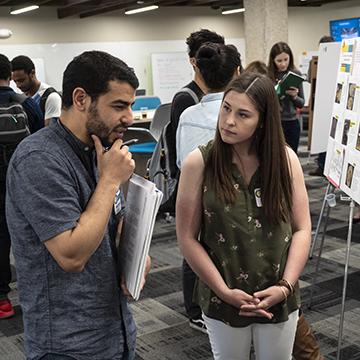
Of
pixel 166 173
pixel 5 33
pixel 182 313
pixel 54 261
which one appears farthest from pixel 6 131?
pixel 5 33

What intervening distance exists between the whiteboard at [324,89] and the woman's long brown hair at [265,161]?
2.09 metres

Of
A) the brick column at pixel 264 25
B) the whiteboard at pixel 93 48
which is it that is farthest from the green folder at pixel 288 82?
the whiteboard at pixel 93 48

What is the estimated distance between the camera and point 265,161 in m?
1.50

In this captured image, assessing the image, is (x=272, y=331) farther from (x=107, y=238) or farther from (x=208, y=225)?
(x=107, y=238)

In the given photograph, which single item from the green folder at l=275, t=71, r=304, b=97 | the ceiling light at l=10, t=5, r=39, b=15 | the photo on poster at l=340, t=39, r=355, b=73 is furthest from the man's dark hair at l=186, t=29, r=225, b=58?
the ceiling light at l=10, t=5, r=39, b=15

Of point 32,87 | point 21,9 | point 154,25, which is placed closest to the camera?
point 32,87

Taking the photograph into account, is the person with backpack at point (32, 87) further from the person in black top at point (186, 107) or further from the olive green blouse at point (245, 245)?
the olive green blouse at point (245, 245)

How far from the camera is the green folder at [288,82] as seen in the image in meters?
4.69

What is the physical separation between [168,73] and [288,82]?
6.85 metres

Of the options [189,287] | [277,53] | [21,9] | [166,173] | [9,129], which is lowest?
[189,287]

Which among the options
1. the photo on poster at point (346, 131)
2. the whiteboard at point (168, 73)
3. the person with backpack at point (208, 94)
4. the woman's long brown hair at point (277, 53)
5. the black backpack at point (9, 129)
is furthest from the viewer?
the whiteboard at point (168, 73)

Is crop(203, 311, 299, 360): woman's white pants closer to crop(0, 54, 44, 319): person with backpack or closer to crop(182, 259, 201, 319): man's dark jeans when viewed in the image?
crop(182, 259, 201, 319): man's dark jeans

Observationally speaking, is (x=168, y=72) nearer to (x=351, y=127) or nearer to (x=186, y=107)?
(x=186, y=107)

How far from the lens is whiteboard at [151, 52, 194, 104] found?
11.2 meters
